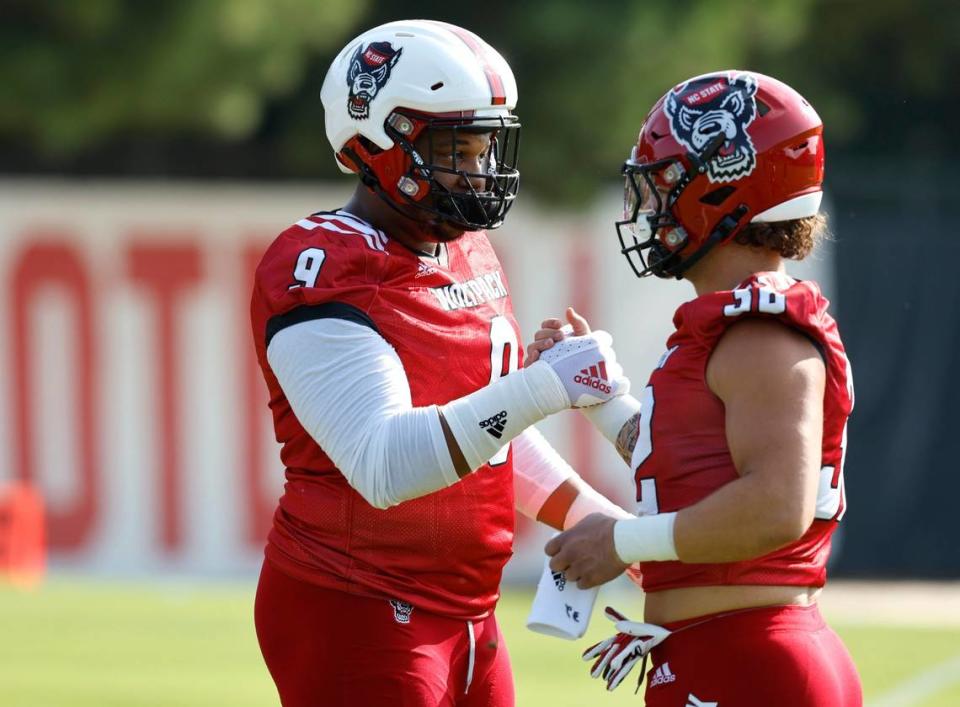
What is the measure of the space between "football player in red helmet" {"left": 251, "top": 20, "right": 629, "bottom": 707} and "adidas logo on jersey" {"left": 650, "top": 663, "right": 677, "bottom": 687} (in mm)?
476

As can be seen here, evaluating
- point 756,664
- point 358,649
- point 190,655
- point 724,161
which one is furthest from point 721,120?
point 190,655

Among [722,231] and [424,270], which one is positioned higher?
[722,231]

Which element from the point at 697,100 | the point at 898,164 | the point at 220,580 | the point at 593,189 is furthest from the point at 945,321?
the point at 697,100

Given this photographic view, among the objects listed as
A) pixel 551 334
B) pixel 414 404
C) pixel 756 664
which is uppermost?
pixel 551 334

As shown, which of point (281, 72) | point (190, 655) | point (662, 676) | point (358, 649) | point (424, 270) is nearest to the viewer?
point (662, 676)

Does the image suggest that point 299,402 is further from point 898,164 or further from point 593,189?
point 898,164

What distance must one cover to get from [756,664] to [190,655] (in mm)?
5681

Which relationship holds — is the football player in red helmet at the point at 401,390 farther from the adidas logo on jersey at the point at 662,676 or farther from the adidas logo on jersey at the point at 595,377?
the adidas logo on jersey at the point at 662,676

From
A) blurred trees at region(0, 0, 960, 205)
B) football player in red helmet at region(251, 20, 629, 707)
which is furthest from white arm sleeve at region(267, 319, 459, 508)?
blurred trees at region(0, 0, 960, 205)

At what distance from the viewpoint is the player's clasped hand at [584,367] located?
10.4ft

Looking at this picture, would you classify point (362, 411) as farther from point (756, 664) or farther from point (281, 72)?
point (281, 72)

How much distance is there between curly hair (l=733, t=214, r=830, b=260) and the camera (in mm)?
2984

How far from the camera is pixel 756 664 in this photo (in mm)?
2812

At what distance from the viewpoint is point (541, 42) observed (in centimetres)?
1287
